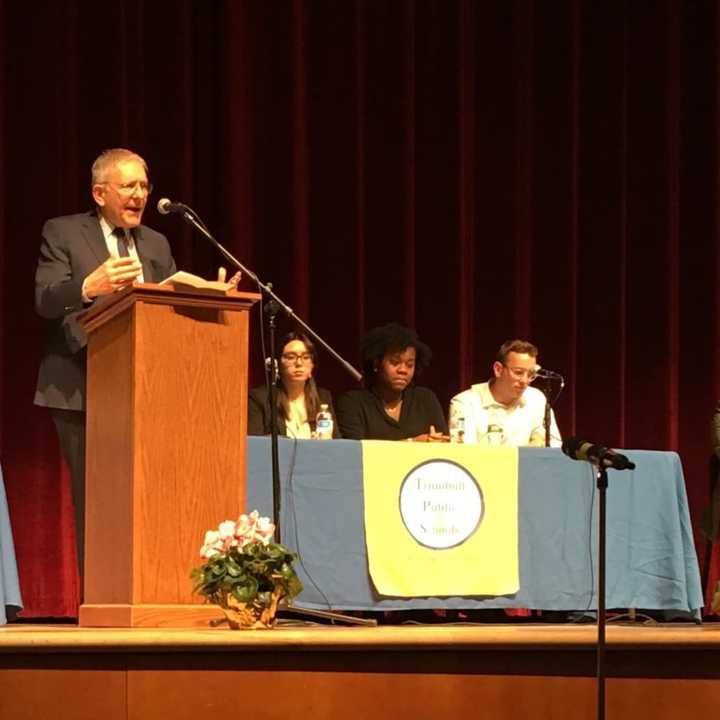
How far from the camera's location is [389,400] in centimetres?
601

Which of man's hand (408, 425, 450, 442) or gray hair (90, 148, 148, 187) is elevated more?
gray hair (90, 148, 148, 187)

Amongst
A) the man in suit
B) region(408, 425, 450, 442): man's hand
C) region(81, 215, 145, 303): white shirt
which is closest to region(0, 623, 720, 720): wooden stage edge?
the man in suit

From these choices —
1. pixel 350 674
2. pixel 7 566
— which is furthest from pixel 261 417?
pixel 350 674

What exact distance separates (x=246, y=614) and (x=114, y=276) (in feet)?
3.13

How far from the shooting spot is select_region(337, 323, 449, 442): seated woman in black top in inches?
231

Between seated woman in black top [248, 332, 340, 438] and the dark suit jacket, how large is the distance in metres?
1.37

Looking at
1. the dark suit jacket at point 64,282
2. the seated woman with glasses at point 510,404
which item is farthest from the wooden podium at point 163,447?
the seated woman with glasses at point 510,404

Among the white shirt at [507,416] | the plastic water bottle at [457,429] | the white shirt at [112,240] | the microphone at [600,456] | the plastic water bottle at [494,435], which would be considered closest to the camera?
the microphone at [600,456]

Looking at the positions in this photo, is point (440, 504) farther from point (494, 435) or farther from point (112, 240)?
point (112, 240)

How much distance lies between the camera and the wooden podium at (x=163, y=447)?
3777 millimetres

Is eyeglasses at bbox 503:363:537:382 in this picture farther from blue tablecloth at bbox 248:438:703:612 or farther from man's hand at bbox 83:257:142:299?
man's hand at bbox 83:257:142:299

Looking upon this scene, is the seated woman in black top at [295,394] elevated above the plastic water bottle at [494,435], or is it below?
above

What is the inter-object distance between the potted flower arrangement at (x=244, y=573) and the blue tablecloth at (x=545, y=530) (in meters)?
0.90

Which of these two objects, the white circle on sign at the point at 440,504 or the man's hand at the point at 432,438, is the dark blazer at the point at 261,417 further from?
the white circle on sign at the point at 440,504
